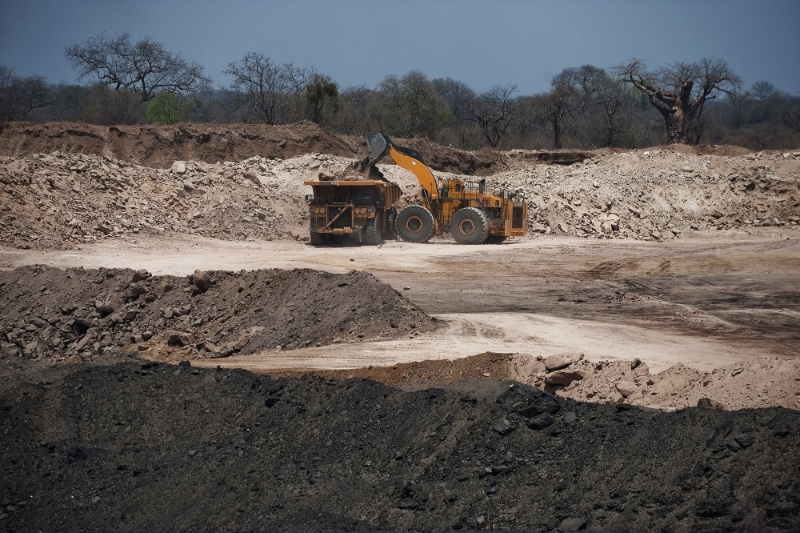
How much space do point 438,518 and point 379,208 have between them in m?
18.0

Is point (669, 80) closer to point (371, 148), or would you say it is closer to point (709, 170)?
point (709, 170)

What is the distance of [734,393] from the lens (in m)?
8.46

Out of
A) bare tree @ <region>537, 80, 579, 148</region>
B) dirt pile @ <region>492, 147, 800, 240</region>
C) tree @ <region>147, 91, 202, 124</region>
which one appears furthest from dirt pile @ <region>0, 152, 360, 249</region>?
bare tree @ <region>537, 80, 579, 148</region>

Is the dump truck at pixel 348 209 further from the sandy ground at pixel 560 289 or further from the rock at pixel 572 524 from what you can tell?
the rock at pixel 572 524

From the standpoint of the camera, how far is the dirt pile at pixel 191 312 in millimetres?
12984

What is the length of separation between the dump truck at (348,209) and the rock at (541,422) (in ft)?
54.6

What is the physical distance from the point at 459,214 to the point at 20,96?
26949 mm

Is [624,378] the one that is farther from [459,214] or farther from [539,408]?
[459,214]

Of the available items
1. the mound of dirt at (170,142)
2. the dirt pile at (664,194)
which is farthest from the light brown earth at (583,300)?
the mound of dirt at (170,142)

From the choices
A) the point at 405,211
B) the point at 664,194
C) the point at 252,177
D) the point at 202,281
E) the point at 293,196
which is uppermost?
the point at 252,177

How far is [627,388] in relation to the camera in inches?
357

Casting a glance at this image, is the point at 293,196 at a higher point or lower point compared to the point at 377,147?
lower

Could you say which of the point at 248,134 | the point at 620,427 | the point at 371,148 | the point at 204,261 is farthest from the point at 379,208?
the point at 620,427

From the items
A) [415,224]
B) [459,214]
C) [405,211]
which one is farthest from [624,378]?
[405,211]
